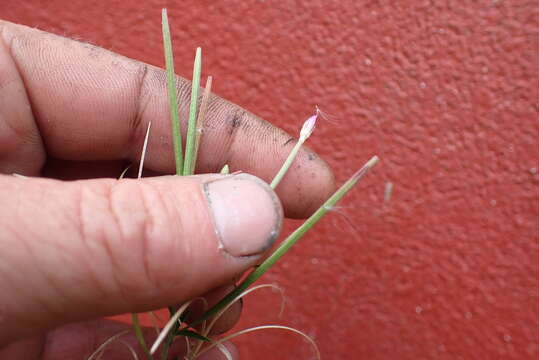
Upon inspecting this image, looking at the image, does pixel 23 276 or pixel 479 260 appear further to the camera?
pixel 479 260

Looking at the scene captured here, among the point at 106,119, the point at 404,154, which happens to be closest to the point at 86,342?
the point at 106,119

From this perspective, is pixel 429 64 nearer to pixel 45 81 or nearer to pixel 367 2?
pixel 367 2

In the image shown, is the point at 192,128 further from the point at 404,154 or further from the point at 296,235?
the point at 404,154

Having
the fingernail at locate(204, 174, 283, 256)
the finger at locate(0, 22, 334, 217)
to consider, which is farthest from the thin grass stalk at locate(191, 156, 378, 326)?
the finger at locate(0, 22, 334, 217)

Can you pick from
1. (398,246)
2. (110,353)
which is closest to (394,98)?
(398,246)

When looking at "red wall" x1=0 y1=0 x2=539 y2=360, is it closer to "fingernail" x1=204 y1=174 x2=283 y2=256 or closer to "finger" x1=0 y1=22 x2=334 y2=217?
"finger" x1=0 y1=22 x2=334 y2=217

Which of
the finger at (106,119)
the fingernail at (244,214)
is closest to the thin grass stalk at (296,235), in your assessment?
the fingernail at (244,214)

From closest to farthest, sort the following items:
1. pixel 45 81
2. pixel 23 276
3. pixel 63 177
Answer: pixel 23 276, pixel 45 81, pixel 63 177
